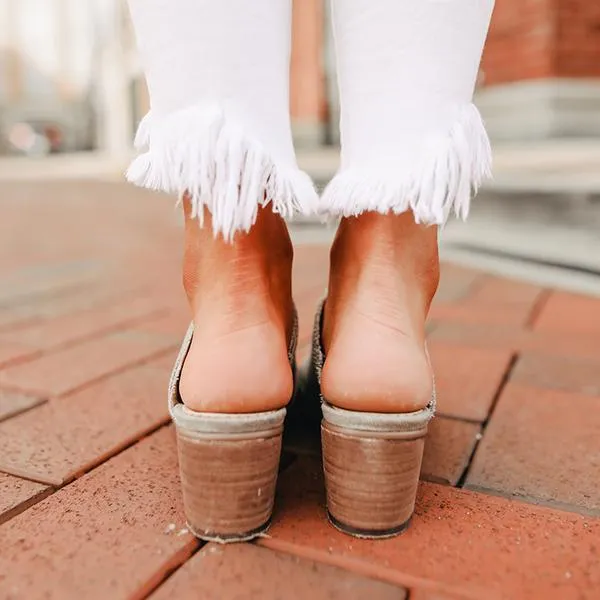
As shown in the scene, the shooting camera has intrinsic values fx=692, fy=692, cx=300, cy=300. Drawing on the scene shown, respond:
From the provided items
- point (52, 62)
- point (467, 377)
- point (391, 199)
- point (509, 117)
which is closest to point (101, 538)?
point (391, 199)

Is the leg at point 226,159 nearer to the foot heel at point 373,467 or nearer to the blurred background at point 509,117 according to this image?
the foot heel at point 373,467

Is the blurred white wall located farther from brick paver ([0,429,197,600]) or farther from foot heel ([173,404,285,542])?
foot heel ([173,404,285,542])

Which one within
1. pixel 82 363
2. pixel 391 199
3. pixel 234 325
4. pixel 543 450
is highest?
pixel 391 199

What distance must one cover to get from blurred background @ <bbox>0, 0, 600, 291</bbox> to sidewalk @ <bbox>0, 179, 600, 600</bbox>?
1.97ft

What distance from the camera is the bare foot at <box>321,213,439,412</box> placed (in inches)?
23.0

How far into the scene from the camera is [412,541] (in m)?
0.60

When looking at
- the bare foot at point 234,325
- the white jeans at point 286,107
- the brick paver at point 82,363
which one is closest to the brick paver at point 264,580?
the bare foot at point 234,325

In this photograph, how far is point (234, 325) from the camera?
0.61 metres

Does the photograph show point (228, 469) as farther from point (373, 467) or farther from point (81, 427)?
point (81, 427)

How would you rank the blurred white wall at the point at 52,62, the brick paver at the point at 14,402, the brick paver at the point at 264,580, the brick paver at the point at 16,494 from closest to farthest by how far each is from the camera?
1. the brick paver at the point at 264,580
2. the brick paver at the point at 16,494
3. the brick paver at the point at 14,402
4. the blurred white wall at the point at 52,62

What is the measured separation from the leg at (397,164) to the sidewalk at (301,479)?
0.44 feet

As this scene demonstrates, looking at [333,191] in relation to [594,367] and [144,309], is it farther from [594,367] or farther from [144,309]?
[144,309]

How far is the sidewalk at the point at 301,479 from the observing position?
1.78ft

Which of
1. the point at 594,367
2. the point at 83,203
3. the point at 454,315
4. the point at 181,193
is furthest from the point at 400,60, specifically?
the point at 83,203
